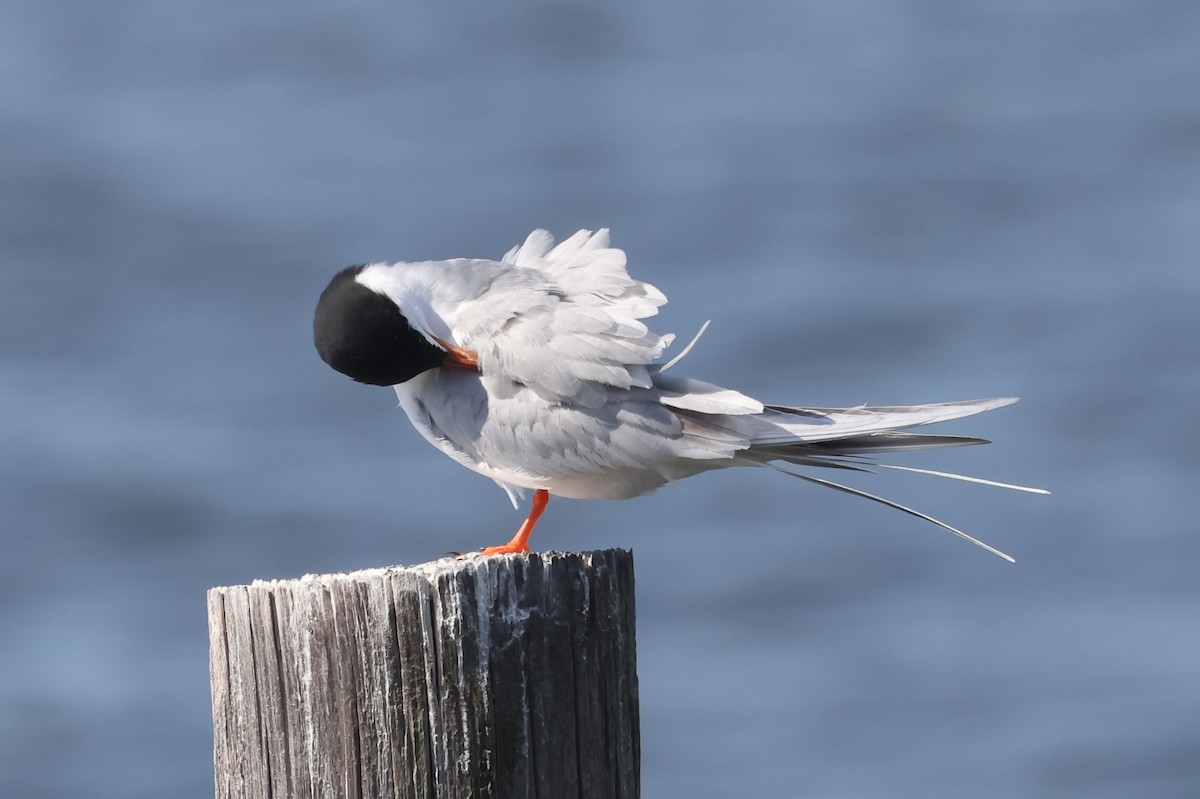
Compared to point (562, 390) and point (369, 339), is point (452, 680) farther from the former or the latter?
point (369, 339)

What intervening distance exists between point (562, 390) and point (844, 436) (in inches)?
35.2

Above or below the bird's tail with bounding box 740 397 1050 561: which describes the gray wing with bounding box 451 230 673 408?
above

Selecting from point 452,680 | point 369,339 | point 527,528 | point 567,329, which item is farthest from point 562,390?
point 452,680

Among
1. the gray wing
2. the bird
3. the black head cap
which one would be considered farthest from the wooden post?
the black head cap

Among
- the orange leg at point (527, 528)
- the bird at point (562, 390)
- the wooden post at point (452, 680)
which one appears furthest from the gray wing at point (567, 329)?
the wooden post at point (452, 680)

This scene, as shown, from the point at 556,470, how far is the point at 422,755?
191 cm

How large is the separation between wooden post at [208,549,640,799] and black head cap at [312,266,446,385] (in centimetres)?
185

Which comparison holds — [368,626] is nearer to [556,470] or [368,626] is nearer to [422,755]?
[422,755]

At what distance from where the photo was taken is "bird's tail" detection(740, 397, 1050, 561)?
4461 millimetres

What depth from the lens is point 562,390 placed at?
4.77 metres

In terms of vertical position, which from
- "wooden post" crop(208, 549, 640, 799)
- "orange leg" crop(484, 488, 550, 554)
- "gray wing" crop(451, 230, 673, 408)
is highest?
"gray wing" crop(451, 230, 673, 408)

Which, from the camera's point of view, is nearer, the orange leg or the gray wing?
the orange leg

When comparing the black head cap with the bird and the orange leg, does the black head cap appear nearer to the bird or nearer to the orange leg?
the bird

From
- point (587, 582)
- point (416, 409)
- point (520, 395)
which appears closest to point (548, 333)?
point (520, 395)
